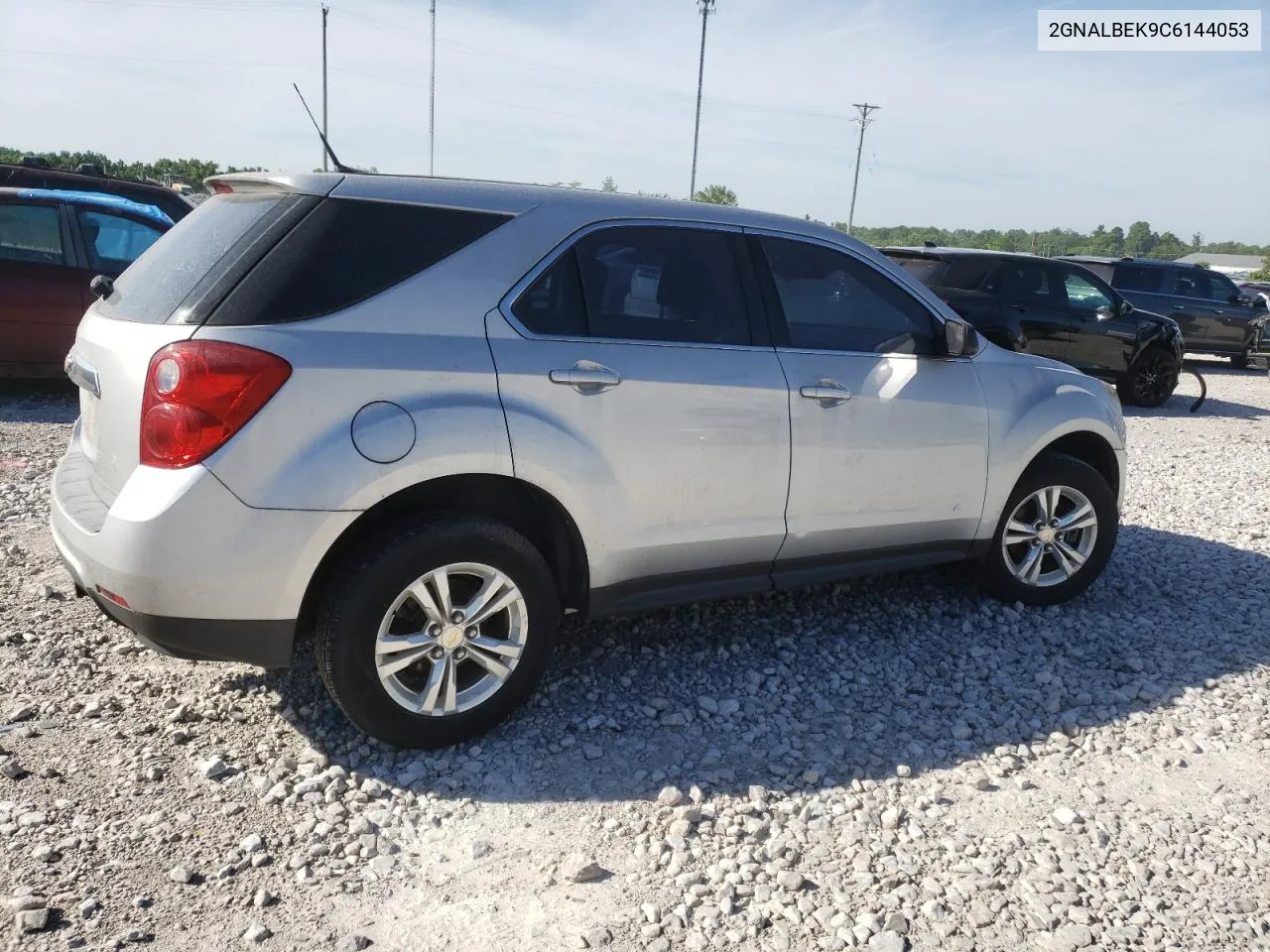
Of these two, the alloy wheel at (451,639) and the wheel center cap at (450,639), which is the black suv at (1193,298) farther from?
the wheel center cap at (450,639)

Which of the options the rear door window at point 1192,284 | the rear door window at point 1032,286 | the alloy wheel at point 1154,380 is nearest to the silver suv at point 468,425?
the rear door window at point 1032,286

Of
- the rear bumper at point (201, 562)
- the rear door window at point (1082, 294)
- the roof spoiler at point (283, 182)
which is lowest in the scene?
the rear bumper at point (201, 562)

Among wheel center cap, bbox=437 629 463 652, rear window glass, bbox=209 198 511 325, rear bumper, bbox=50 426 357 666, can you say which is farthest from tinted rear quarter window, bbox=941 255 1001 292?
rear bumper, bbox=50 426 357 666

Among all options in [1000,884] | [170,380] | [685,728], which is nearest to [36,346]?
[170,380]

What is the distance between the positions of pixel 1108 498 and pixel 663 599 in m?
2.55

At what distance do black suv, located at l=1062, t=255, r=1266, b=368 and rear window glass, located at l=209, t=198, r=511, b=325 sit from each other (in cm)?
1588

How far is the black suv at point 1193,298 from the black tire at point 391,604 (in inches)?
626

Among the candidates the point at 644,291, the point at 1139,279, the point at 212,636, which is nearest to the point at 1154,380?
the point at 1139,279

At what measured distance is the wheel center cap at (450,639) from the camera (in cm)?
327

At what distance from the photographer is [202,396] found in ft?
9.41

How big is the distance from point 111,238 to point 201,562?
22.1 feet

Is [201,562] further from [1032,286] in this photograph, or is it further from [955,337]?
[1032,286]

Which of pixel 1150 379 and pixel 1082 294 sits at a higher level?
pixel 1082 294

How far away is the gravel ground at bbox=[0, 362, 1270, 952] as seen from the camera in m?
2.63
